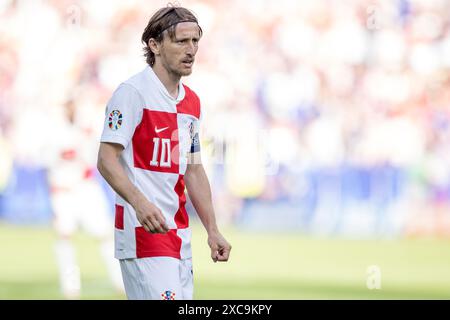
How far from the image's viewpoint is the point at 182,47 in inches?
227

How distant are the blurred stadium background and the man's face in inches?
467

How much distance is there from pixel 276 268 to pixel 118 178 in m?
9.52

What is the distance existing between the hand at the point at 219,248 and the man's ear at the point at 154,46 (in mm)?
1019

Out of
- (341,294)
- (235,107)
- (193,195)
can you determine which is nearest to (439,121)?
(235,107)

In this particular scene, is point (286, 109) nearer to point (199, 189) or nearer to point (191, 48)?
point (199, 189)

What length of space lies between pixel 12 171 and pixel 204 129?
3983 millimetres

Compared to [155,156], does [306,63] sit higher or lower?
higher

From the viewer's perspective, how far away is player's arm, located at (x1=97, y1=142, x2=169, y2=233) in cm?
525

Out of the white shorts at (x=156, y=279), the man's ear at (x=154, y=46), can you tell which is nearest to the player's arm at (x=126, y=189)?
the white shorts at (x=156, y=279)

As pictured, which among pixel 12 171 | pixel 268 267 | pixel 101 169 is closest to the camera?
pixel 101 169

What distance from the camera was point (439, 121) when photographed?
21.0 m

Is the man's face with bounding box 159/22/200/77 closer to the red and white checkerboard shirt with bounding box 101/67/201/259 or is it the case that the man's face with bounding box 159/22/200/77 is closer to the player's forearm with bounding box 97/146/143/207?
the red and white checkerboard shirt with bounding box 101/67/201/259

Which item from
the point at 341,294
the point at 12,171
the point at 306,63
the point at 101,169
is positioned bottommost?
the point at 341,294

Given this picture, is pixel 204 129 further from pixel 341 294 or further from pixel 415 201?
pixel 341 294
